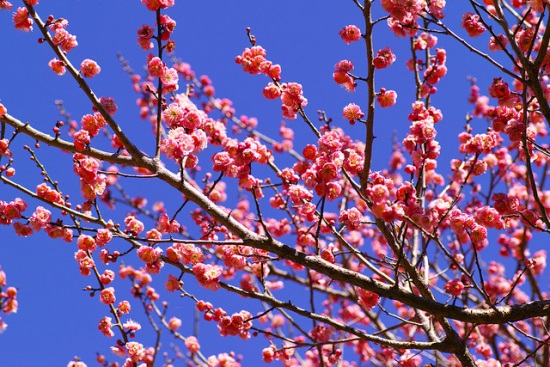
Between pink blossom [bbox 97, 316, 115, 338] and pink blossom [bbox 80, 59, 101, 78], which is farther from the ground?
pink blossom [bbox 80, 59, 101, 78]

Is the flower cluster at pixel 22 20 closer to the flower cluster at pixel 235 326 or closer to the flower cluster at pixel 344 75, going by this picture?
the flower cluster at pixel 344 75

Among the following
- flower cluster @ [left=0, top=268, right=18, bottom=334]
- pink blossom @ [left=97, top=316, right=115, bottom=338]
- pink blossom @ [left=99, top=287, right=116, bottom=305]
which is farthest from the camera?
flower cluster @ [left=0, top=268, right=18, bottom=334]

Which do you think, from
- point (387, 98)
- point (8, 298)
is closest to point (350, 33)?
point (387, 98)

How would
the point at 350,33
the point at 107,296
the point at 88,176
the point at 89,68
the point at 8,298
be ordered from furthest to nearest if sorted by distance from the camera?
1. the point at 8,298
2. the point at 107,296
3. the point at 350,33
4. the point at 89,68
5. the point at 88,176

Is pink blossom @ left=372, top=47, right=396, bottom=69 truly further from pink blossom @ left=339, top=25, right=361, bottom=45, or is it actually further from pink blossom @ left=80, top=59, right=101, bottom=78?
pink blossom @ left=80, top=59, right=101, bottom=78

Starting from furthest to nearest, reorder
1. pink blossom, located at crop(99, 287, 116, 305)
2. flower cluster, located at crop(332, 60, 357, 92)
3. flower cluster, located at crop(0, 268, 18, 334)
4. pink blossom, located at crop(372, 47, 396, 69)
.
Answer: flower cluster, located at crop(0, 268, 18, 334) < pink blossom, located at crop(99, 287, 116, 305) < flower cluster, located at crop(332, 60, 357, 92) < pink blossom, located at crop(372, 47, 396, 69)

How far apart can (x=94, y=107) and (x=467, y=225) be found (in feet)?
7.88

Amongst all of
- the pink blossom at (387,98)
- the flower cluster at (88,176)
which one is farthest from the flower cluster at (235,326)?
the pink blossom at (387,98)

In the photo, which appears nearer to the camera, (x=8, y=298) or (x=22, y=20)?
(x=22, y=20)

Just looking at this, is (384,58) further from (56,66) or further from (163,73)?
(56,66)

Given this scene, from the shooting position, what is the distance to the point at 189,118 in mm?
3625

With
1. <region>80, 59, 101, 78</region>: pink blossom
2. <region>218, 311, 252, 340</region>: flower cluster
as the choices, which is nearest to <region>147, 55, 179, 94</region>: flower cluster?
<region>80, 59, 101, 78</region>: pink blossom

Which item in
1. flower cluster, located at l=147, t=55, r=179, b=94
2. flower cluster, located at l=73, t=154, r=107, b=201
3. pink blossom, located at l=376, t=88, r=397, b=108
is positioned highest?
flower cluster, located at l=147, t=55, r=179, b=94

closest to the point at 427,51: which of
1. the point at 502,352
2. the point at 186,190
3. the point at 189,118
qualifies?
the point at 189,118
